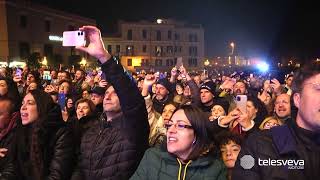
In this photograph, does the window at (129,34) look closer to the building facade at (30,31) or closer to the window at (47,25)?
the building facade at (30,31)

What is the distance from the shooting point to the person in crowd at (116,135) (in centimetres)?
368

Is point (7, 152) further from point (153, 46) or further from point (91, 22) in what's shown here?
point (153, 46)

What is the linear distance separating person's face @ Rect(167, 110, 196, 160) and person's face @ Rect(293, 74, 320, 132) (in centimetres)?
88

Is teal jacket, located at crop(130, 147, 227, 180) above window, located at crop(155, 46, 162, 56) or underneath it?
underneath

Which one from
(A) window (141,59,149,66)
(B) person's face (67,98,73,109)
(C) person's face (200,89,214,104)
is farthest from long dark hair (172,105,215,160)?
(A) window (141,59,149,66)

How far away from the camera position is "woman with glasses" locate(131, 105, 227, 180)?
9.89 feet

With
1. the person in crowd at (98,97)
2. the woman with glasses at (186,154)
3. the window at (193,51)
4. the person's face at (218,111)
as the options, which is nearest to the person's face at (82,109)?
the person in crowd at (98,97)

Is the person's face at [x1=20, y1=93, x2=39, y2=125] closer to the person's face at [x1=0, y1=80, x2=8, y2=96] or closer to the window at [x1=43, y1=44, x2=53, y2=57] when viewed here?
the person's face at [x1=0, y1=80, x2=8, y2=96]

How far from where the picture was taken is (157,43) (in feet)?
281

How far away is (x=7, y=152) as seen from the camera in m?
4.30

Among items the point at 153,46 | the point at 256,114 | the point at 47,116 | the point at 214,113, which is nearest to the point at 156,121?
the point at 214,113

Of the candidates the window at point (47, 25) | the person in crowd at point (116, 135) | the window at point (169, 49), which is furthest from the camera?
the window at point (169, 49)

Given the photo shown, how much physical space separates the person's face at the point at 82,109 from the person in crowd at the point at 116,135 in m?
2.16

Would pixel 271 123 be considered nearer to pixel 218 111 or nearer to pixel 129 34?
pixel 218 111
